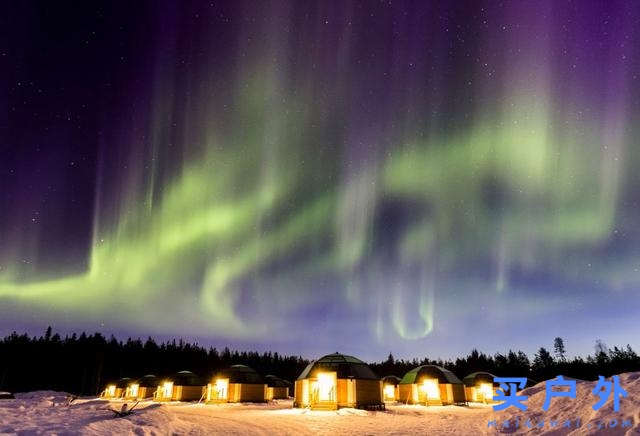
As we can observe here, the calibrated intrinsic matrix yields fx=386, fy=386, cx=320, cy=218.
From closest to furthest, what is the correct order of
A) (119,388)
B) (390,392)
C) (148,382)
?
(390,392), (148,382), (119,388)

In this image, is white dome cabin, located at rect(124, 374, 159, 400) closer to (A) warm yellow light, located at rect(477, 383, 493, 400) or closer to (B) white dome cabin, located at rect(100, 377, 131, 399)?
(B) white dome cabin, located at rect(100, 377, 131, 399)

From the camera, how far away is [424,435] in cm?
1338

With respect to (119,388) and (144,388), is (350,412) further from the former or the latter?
(119,388)

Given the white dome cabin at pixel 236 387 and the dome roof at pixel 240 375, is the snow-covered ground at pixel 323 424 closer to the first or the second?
the white dome cabin at pixel 236 387

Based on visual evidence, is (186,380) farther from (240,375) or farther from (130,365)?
(130,365)

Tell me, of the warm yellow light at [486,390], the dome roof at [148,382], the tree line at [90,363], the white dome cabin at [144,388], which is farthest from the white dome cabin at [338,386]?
the tree line at [90,363]

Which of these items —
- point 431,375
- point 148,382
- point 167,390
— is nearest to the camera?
point 431,375

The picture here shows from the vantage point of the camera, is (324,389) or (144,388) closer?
(324,389)

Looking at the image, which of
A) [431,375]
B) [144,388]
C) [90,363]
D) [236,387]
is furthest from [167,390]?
[90,363]

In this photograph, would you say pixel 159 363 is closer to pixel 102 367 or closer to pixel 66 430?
pixel 102 367

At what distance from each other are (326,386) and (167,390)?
2368 centimetres

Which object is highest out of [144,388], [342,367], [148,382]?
[342,367]

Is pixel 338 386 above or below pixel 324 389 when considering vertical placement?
above

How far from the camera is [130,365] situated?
7669cm
